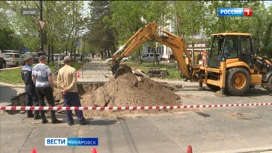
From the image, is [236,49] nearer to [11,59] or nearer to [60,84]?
[60,84]

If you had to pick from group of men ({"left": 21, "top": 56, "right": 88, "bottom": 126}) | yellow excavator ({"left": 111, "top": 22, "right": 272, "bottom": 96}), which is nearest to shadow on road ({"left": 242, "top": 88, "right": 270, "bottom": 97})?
yellow excavator ({"left": 111, "top": 22, "right": 272, "bottom": 96})

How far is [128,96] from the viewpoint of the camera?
32.1 feet

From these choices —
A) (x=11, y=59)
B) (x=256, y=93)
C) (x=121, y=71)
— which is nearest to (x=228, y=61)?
(x=256, y=93)

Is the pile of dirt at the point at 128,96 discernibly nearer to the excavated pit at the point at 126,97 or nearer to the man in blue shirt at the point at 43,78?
the excavated pit at the point at 126,97

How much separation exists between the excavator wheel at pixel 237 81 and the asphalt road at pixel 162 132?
2878 mm

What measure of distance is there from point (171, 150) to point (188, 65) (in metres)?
8.66

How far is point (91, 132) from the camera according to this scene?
23.6 feet

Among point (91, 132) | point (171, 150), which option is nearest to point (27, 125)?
point (91, 132)

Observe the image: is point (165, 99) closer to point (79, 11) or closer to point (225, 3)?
point (225, 3)

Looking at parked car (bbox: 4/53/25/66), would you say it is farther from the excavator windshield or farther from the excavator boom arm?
the excavator windshield

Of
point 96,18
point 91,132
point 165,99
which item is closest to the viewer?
point 91,132

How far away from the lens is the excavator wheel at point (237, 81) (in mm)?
12484

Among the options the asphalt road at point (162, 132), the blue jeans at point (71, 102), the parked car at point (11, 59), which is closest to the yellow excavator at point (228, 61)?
the asphalt road at point (162, 132)

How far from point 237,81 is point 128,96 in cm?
558
